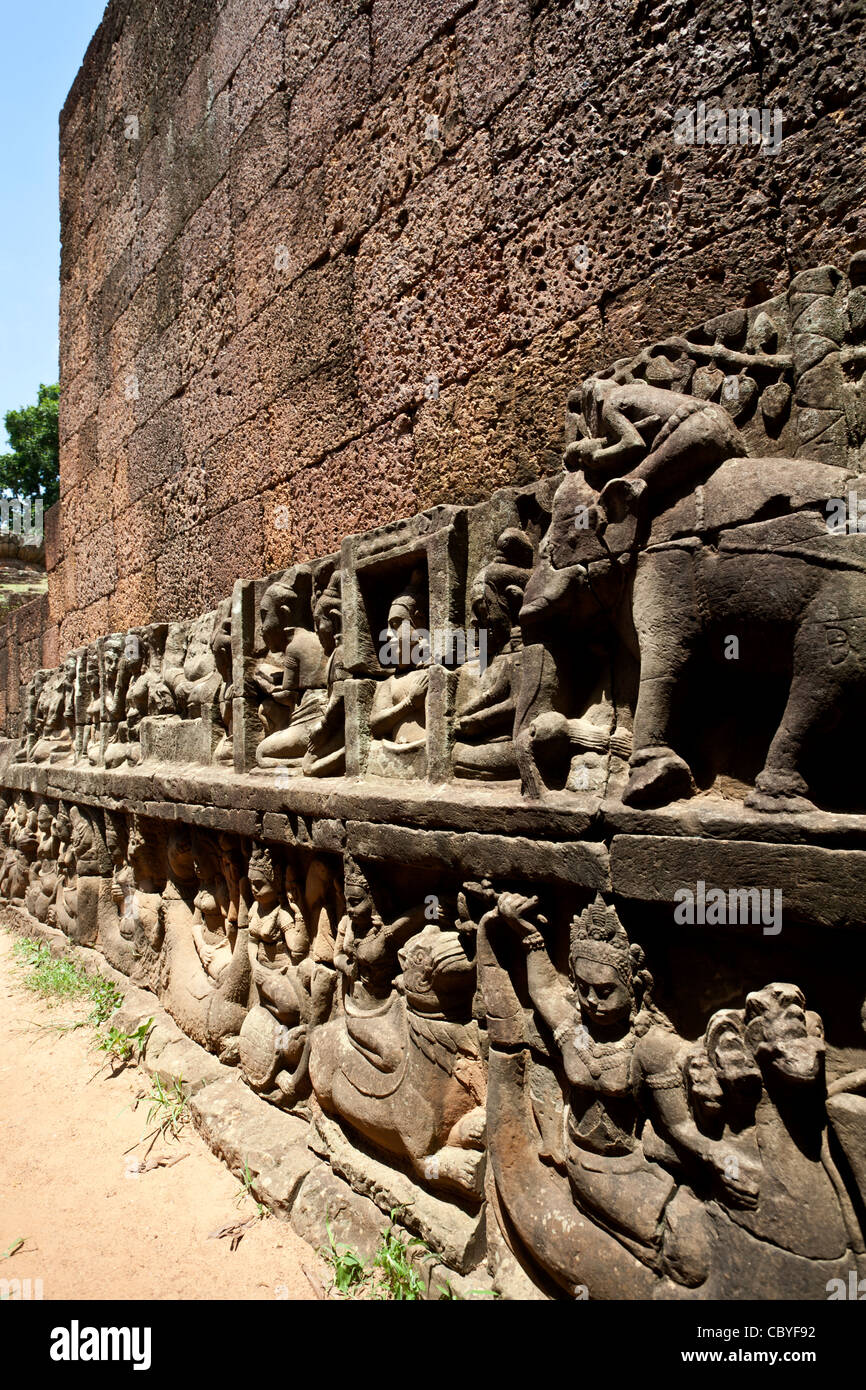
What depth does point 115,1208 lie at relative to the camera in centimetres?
337

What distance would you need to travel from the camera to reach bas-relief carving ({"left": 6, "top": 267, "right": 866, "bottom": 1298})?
6.24 feet

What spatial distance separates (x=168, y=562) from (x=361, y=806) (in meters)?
4.22

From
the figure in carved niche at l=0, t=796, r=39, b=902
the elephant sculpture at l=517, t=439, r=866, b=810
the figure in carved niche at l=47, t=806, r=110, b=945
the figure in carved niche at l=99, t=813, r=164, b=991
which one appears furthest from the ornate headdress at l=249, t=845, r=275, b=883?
the figure in carved niche at l=0, t=796, r=39, b=902

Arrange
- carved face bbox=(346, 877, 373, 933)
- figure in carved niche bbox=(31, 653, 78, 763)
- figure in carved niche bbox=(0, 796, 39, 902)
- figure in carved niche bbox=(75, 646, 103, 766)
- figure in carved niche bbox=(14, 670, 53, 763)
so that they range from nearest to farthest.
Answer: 1. carved face bbox=(346, 877, 373, 933)
2. figure in carved niche bbox=(75, 646, 103, 766)
3. figure in carved niche bbox=(31, 653, 78, 763)
4. figure in carved niche bbox=(0, 796, 39, 902)
5. figure in carved niche bbox=(14, 670, 53, 763)

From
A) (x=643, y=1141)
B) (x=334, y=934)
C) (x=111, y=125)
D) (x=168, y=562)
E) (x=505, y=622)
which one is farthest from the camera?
(x=111, y=125)

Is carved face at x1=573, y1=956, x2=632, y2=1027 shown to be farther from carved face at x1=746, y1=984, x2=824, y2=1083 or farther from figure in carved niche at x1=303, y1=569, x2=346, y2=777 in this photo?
figure in carved niche at x1=303, y1=569, x2=346, y2=777

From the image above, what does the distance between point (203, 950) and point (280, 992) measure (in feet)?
3.82

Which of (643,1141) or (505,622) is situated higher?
(505,622)

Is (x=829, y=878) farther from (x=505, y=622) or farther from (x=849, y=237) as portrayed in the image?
(x=849, y=237)

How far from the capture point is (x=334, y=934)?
12.2ft

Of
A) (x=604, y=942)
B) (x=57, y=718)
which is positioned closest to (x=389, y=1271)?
(x=604, y=942)

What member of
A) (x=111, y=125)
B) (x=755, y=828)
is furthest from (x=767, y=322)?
(x=111, y=125)

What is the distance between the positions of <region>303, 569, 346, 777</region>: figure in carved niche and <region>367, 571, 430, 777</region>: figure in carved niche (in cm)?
27

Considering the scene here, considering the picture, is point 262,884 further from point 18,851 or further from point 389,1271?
point 18,851
